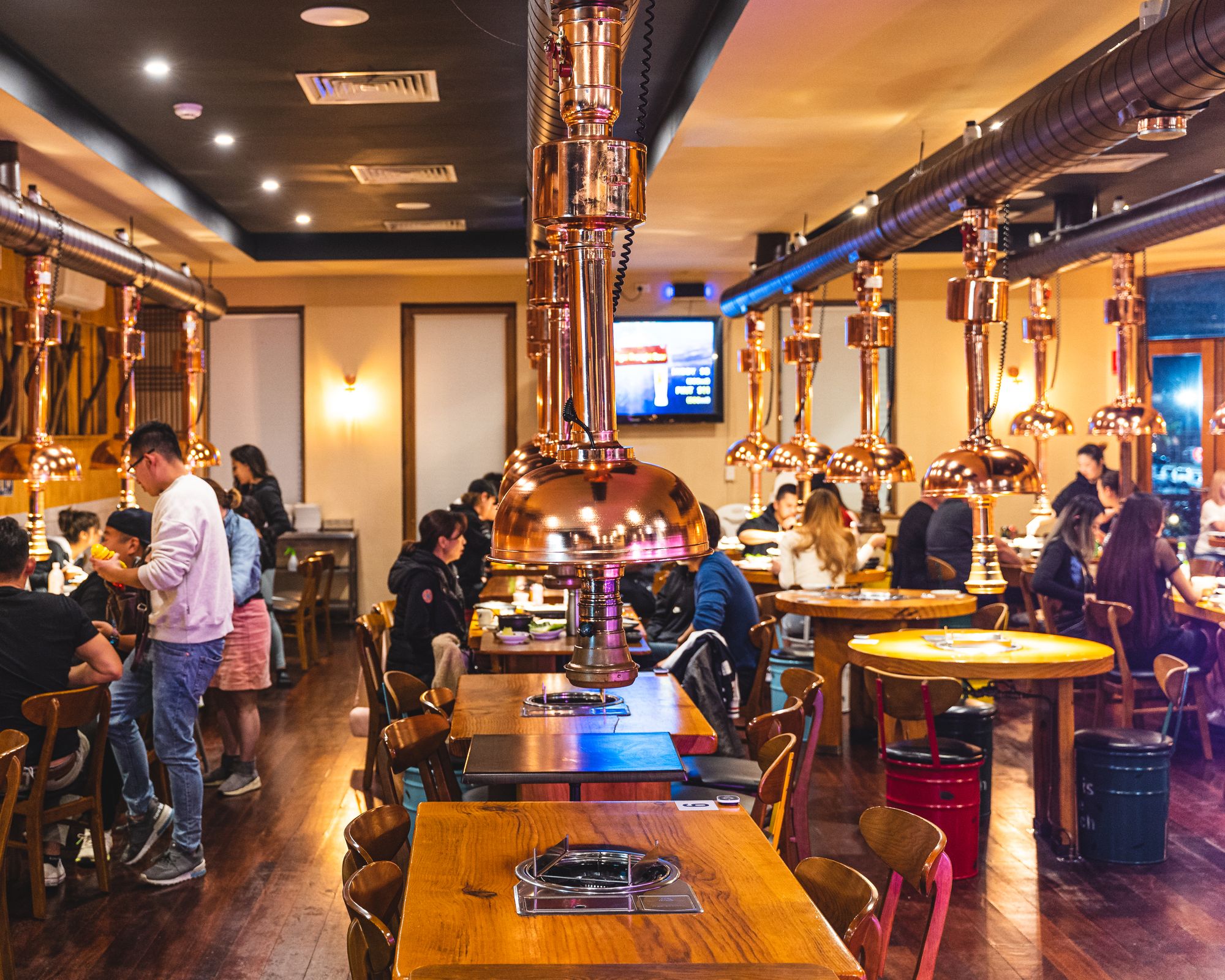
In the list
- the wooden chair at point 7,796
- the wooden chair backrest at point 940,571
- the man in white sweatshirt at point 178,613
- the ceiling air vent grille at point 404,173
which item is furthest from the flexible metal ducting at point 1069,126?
the wooden chair at point 7,796

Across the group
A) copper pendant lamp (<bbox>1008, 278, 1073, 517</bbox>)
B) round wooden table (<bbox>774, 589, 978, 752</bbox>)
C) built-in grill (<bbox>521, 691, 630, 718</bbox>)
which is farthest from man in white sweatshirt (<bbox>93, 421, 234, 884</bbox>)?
copper pendant lamp (<bbox>1008, 278, 1073, 517</bbox>)

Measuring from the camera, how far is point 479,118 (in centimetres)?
703

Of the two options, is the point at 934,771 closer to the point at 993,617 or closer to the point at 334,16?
the point at 993,617

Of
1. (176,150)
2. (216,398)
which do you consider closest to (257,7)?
(176,150)

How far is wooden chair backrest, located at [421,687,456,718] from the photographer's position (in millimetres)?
4543

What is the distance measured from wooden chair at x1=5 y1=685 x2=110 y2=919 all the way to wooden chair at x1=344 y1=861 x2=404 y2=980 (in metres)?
2.32

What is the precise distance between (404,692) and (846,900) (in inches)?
111

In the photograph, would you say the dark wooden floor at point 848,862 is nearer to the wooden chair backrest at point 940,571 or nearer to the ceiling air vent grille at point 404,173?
the wooden chair backrest at point 940,571

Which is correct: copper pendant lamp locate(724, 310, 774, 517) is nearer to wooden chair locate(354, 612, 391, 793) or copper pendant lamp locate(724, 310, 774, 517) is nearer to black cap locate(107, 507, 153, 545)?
wooden chair locate(354, 612, 391, 793)

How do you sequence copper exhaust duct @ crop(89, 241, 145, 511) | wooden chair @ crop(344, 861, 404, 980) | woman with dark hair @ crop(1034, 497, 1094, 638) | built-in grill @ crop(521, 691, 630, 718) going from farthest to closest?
copper exhaust duct @ crop(89, 241, 145, 511), woman with dark hair @ crop(1034, 497, 1094, 638), built-in grill @ crop(521, 691, 630, 718), wooden chair @ crop(344, 861, 404, 980)

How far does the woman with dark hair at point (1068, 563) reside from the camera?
25.8 feet

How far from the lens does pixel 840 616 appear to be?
6805 mm

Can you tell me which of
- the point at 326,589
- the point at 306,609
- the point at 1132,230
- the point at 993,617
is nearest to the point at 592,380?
the point at 993,617

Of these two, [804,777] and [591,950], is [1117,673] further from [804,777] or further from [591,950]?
[591,950]
